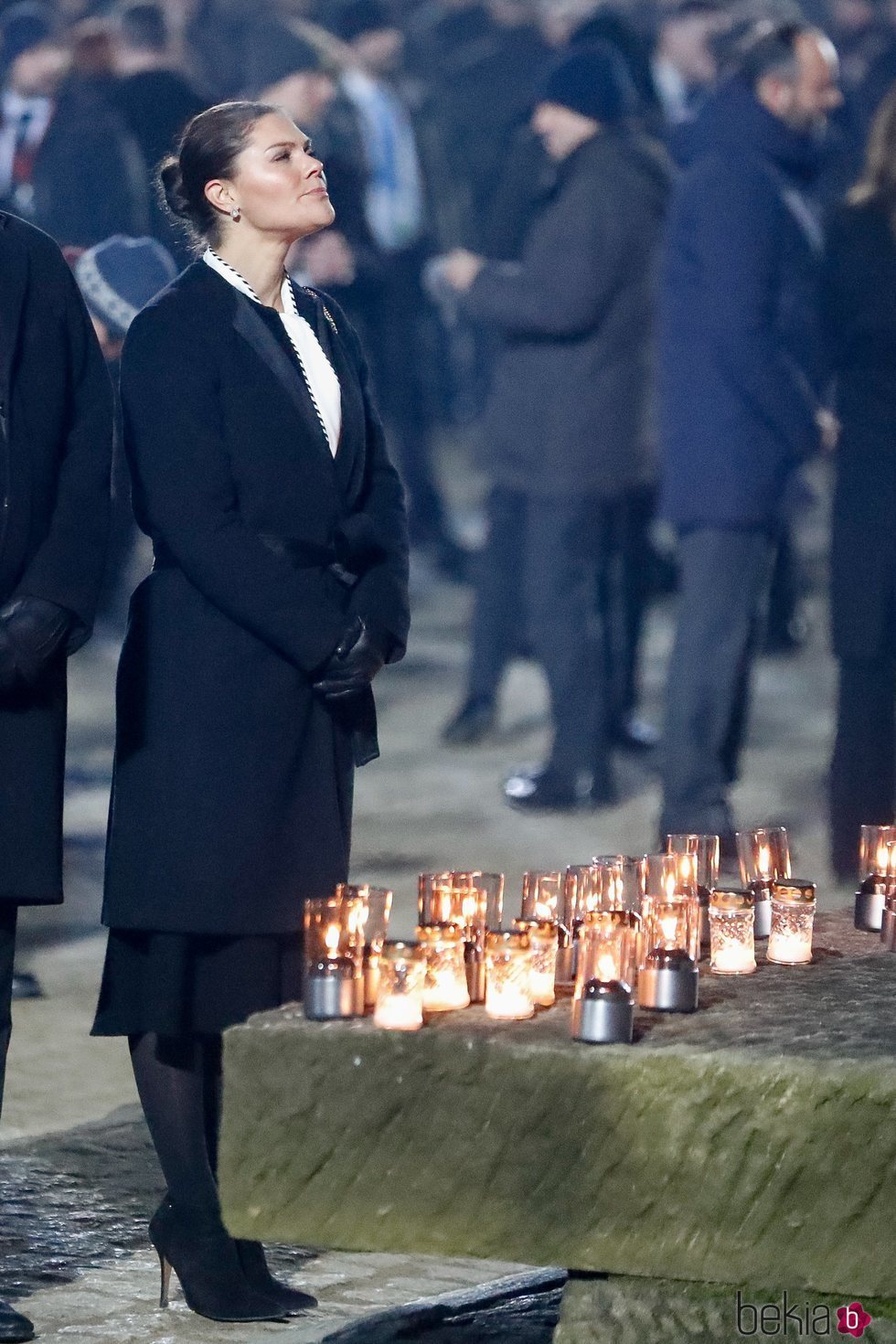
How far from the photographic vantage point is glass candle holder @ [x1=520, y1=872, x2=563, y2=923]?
3781 mm

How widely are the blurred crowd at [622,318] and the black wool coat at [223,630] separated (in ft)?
4.42

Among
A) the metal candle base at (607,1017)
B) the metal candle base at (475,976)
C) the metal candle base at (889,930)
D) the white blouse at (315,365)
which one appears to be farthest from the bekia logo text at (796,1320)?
the white blouse at (315,365)

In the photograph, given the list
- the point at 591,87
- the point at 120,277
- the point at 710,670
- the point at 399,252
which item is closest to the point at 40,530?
the point at 120,277

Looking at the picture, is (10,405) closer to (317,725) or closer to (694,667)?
(317,725)

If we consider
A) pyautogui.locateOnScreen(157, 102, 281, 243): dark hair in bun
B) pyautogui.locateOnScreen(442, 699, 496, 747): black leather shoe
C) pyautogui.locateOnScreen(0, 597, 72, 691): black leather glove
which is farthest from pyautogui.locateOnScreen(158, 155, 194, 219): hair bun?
pyautogui.locateOnScreen(442, 699, 496, 747): black leather shoe

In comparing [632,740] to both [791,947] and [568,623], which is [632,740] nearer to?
[568,623]

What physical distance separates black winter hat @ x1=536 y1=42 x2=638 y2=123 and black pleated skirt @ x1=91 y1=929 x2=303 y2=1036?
400 centimetres

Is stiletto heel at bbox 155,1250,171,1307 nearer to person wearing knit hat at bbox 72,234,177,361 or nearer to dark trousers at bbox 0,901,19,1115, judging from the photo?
dark trousers at bbox 0,901,19,1115

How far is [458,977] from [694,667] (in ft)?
12.2

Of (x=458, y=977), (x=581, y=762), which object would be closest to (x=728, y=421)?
(x=581, y=762)

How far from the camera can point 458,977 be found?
3.39 metres

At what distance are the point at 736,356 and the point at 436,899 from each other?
3.44 m

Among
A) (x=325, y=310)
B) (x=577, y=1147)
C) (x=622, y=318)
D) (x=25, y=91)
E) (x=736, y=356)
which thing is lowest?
(x=577, y=1147)

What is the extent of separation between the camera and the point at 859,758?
675cm
